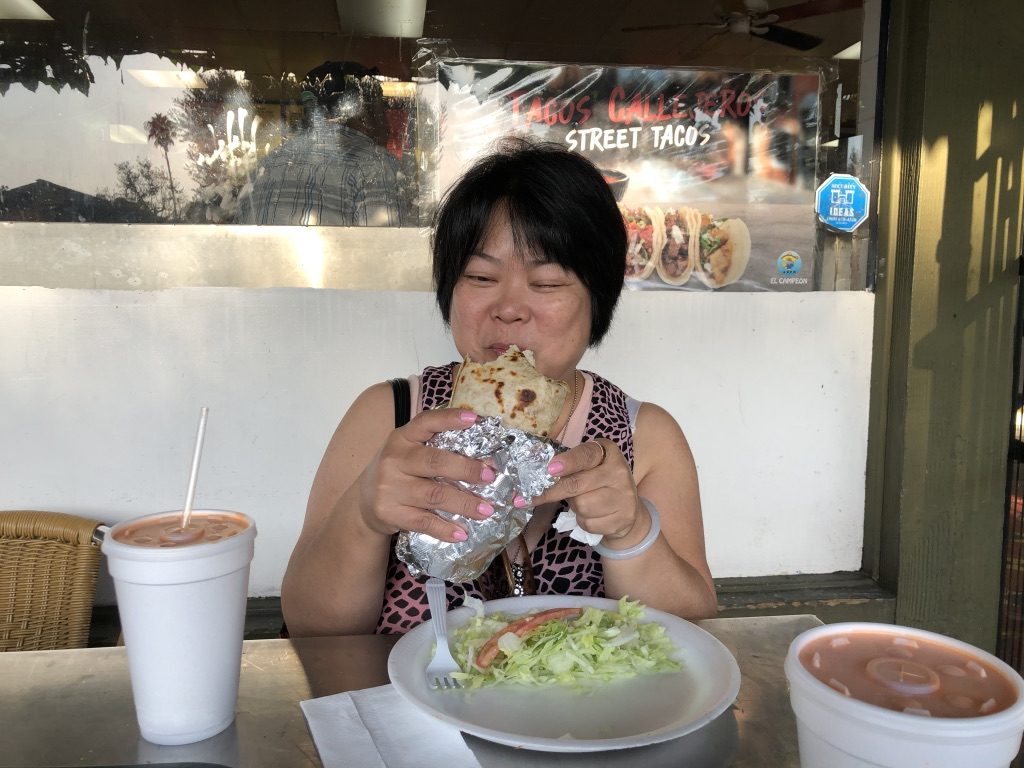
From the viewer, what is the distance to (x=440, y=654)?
3.82 feet

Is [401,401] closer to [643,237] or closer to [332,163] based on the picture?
[332,163]

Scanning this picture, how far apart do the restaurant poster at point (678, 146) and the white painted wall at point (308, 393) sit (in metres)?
0.18

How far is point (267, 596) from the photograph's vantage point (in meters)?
3.26

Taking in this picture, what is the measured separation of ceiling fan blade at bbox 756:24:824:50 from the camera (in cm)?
335

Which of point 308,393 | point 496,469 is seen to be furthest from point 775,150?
point 496,469

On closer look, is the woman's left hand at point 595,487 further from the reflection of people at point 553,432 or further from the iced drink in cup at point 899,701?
the iced drink in cup at point 899,701

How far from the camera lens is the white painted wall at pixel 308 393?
3.05 m

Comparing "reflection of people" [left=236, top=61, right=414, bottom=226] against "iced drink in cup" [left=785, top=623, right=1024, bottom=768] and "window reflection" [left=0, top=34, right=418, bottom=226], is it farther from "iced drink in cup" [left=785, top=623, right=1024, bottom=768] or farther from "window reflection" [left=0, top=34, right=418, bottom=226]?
"iced drink in cup" [left=785, top=623, right=1024, bottom=768]

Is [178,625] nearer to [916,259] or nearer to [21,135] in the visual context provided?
[21,135]

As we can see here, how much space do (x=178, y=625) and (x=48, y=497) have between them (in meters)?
2.58

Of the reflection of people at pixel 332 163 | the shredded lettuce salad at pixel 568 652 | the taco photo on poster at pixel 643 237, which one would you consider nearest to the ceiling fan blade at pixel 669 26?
the taco photo on poster at pixel 643 237

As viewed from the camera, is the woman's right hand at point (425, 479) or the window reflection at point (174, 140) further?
the window reflection at point (174, 140)

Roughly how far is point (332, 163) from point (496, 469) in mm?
2317

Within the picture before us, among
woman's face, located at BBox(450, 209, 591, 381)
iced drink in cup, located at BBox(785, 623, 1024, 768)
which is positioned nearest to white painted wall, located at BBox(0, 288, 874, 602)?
woman's face, located at BBox(450, 209, 591, 381)
